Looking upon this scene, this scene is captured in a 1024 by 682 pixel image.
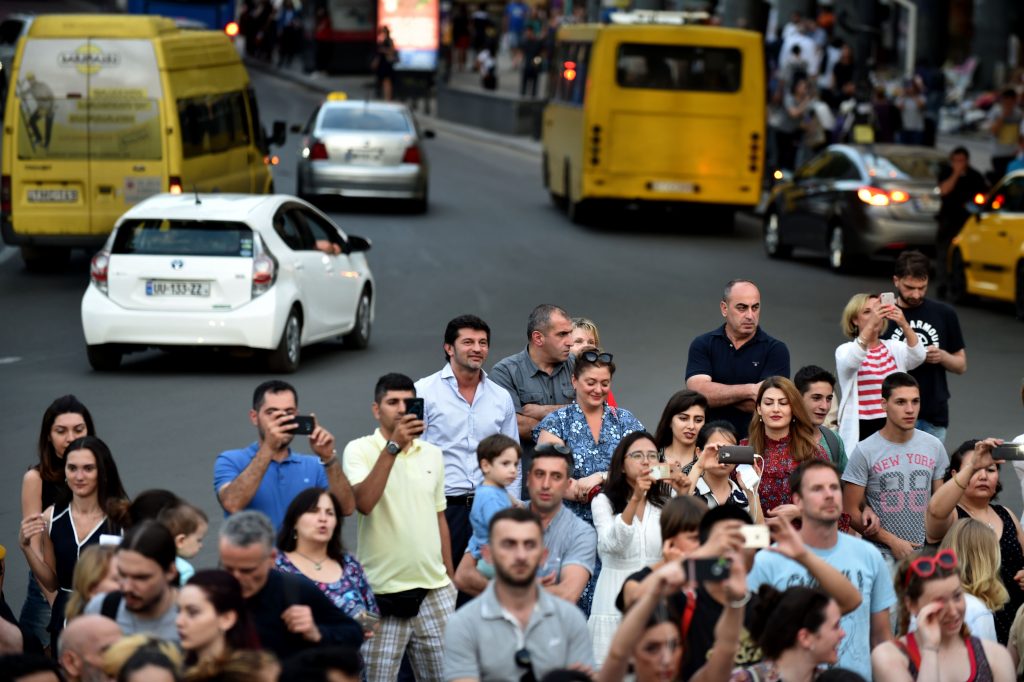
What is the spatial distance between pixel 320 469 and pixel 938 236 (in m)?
15.0

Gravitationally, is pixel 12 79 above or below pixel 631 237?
above

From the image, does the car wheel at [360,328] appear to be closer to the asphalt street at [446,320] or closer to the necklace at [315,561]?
the asphalt street at [446,320]

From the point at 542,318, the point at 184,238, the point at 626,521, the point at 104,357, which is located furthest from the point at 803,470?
the point at 104,357

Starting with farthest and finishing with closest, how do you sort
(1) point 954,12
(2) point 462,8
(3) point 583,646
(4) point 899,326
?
(2) point 462,8
(1) point 954,12
(4) point 899,326
(3) point 583,646

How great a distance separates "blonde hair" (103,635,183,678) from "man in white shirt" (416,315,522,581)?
9.80ft

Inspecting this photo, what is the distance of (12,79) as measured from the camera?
21250 millimetres

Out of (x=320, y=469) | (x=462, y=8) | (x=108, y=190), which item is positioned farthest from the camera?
(x=462, y=8)

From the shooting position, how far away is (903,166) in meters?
23.6

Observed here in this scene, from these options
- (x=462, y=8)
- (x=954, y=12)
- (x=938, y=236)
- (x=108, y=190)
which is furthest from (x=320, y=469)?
(x=462, y=8)

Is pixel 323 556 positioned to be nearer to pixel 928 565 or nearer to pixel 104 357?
pixel 928 565

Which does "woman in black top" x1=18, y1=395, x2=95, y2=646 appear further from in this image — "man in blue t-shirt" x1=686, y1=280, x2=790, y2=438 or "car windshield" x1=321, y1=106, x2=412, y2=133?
"car windshield" x1=321, y1=106, x2=412, y2=133

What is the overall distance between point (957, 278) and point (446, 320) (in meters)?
6.00

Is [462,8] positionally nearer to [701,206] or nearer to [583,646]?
[701,206]

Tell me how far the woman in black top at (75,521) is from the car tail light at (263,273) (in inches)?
315
